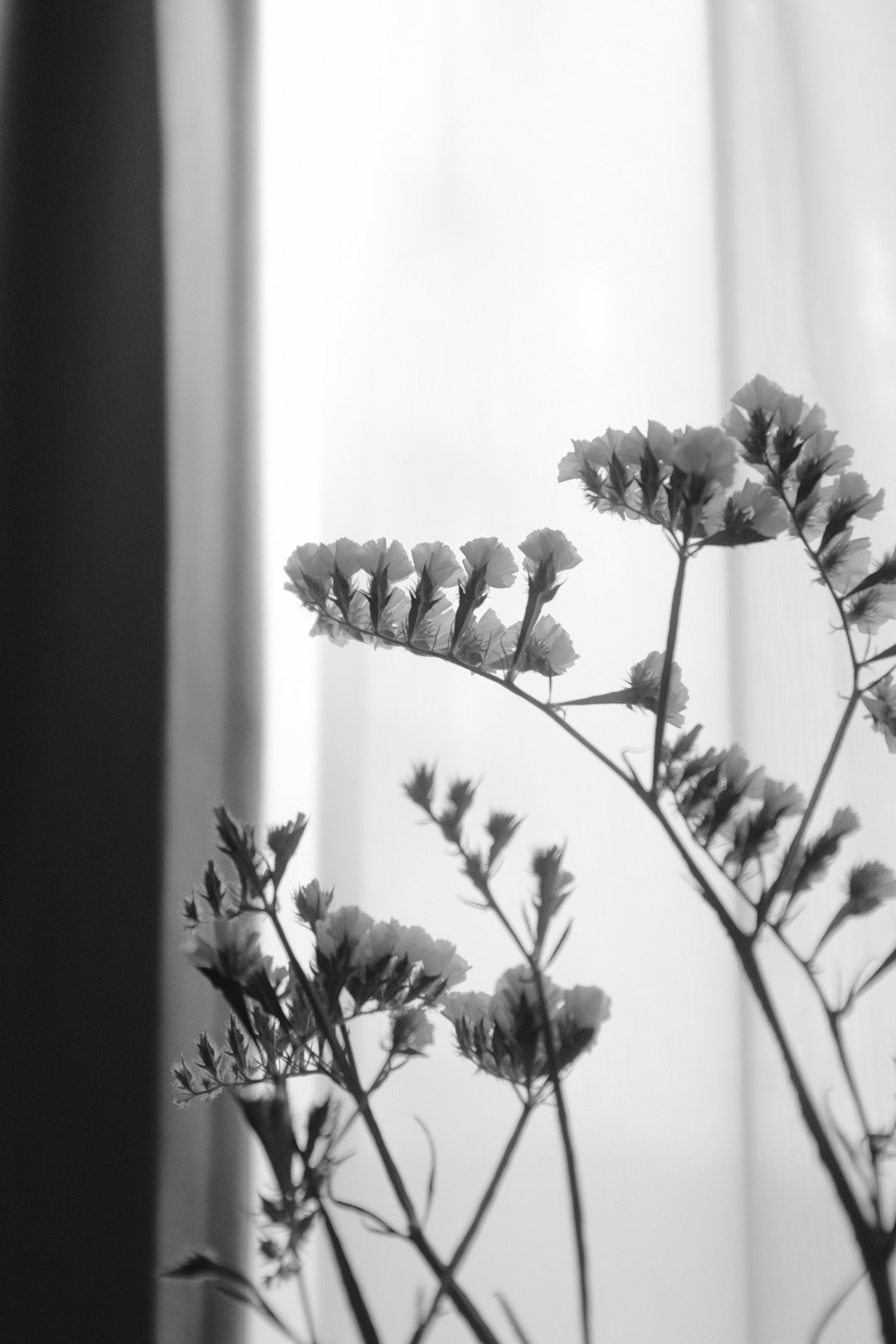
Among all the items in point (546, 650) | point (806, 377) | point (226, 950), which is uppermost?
point (806, 377)

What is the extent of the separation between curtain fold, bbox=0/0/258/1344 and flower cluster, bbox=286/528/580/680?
46 centimetres

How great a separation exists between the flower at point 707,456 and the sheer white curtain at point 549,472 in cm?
40

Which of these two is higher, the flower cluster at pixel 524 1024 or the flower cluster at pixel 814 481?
the flower cluster at pixel 814 481

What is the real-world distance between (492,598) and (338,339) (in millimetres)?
267

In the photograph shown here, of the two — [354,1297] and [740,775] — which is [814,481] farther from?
[354,1297]

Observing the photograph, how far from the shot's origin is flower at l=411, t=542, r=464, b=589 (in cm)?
43

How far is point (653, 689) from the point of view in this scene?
447 millimetres

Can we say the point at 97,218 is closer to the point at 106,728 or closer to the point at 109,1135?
the point at 106,728

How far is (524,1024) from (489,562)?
17 centimetres

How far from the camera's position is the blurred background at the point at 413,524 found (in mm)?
750

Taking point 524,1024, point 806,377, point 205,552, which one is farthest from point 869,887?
point 205,552

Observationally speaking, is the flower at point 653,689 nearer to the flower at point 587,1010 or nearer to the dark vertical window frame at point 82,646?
the flower at point 587,1010

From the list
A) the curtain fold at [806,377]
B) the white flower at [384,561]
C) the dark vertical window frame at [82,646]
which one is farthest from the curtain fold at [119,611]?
the white flower at [384,561]

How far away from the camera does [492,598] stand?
0.82 meters
